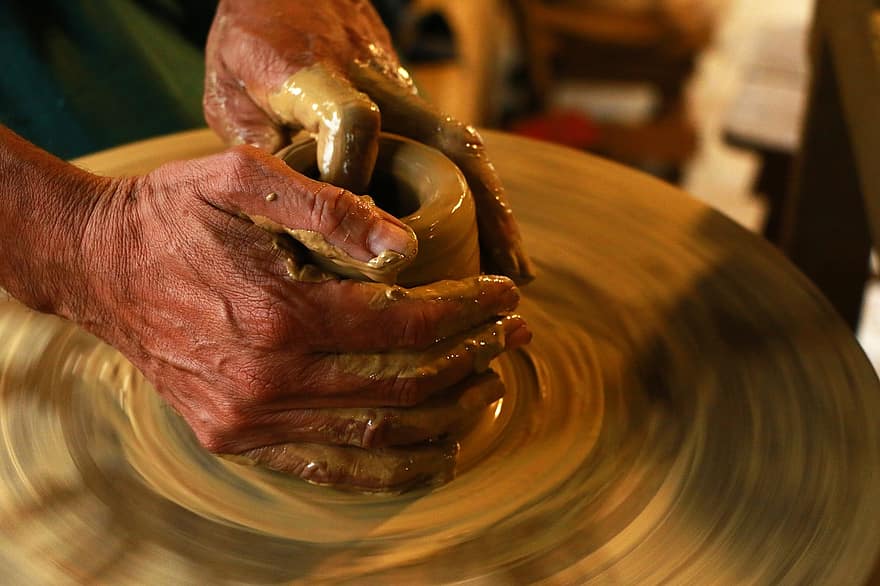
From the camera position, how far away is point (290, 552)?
956 millimetres

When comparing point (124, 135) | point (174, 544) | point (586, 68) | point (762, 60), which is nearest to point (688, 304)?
point (174, 544)

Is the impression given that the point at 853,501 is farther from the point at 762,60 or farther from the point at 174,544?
the point at 762,60

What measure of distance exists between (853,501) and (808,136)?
38.8 inches

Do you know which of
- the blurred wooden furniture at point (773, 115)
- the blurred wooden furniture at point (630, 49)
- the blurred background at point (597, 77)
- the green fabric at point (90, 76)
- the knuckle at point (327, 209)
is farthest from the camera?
the blurred wooden furniture at point (630, 49)

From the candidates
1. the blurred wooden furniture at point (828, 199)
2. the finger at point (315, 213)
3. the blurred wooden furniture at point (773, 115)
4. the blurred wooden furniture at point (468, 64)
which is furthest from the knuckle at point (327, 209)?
the blurred wooden furniture at point (468, 64)

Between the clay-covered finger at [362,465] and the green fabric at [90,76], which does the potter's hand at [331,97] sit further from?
the green fabric at [90,76]

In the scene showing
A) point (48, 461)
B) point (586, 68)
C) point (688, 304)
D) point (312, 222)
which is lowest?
point (586, 68)

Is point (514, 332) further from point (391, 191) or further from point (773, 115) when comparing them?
point (773, 115)

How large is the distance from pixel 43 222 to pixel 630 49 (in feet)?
9.50

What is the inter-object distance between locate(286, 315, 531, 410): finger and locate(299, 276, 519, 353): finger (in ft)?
0.04

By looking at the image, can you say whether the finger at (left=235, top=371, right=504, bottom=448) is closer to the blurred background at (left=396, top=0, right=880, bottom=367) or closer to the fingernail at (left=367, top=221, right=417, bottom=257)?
the fingernail at (left=367, top=221, right=417, bottom=257)

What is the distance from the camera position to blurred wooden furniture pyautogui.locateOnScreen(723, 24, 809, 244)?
7.88 feet

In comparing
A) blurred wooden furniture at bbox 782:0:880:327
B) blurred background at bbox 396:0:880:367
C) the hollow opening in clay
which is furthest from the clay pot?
blurred background at bbox 396:0:880:367

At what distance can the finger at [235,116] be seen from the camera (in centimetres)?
131
